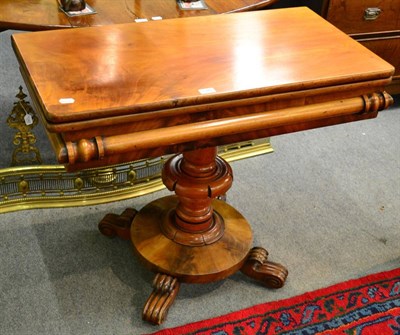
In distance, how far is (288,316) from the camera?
1.51 m

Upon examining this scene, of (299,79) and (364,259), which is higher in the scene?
(299,79)

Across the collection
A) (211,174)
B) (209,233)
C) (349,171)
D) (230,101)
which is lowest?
(349,171)

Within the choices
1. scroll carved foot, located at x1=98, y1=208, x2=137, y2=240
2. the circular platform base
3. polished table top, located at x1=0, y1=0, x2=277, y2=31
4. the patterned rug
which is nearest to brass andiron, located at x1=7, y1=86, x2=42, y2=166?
polished table top, located at x1=0, y1=0, x2=277, y2=31

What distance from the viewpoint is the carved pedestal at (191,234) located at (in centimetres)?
144

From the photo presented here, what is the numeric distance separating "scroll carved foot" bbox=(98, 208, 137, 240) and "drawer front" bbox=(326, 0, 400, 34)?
1.14 m

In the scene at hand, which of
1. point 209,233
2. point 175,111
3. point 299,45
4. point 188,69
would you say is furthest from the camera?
point 209,233

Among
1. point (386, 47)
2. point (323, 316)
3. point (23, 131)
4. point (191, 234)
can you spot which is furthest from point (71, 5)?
point (386, 47)

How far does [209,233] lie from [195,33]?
60 centimetres

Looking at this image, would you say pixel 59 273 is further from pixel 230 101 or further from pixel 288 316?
pixel 230 101

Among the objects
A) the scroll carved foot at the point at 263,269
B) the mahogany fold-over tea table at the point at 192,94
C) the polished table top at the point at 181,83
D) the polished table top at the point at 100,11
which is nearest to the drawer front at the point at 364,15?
the polished table top at the point at 100,11

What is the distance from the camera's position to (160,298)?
1.47m

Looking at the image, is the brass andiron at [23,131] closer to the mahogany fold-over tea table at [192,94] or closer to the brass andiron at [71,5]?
the brass andiron at [71,5]

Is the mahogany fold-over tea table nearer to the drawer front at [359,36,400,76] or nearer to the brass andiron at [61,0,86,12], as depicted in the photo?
the brass andiron at [61,0,86,12]

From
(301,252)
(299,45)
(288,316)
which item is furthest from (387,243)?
(299,45)
